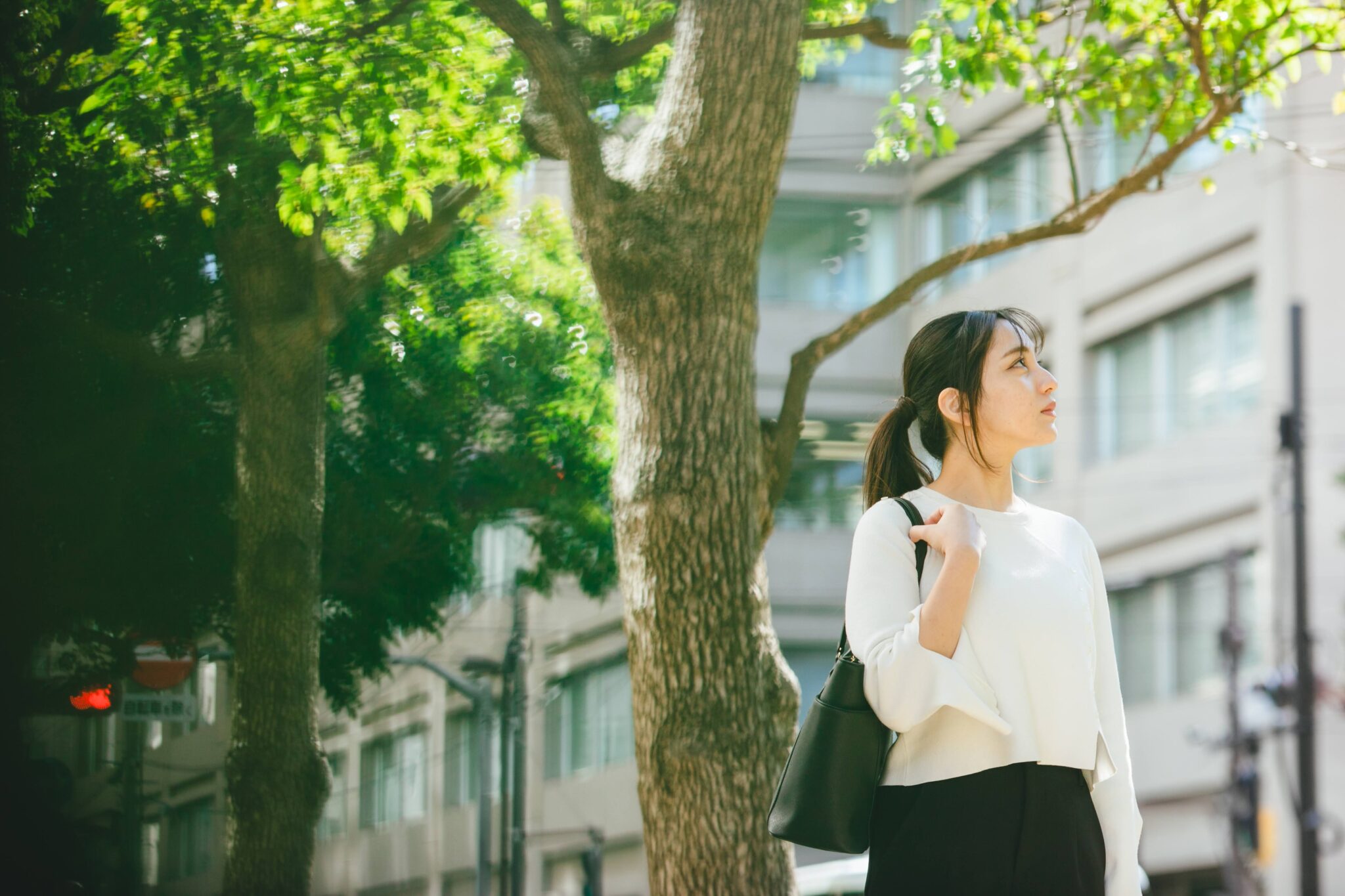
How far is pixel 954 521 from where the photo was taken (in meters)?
2.57

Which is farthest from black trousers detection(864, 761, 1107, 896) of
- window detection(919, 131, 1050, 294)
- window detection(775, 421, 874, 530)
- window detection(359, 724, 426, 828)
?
window detection(919, 131, 1050, 294)

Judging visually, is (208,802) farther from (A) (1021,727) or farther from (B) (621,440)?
(A) (1021,727)

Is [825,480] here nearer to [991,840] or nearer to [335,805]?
[335,805]

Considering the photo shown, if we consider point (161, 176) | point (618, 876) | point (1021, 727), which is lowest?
point (618, 876)

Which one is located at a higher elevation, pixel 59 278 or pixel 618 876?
pixel 59 278

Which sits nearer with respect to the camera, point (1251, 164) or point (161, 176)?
point (161, 176)

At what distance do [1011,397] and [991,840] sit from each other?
2.50 feet

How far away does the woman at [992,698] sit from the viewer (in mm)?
2504

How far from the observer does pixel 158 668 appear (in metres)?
5.52

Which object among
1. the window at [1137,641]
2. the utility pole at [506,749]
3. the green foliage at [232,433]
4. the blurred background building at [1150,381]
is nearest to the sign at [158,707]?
the green foliage at [232,433]

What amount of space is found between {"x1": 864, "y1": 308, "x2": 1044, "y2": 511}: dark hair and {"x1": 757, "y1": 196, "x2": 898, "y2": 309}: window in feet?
39.5

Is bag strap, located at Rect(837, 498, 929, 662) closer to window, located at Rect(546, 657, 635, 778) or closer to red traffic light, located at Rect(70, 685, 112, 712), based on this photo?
red traffic light, located at Rect(70, 685, 112, 712)

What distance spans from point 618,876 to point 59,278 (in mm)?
3344

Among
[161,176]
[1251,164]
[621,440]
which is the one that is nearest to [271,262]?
[161,176]
